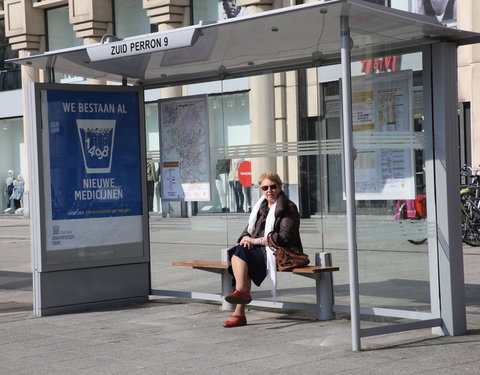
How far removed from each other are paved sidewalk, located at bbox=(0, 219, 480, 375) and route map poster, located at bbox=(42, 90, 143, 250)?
820 mm

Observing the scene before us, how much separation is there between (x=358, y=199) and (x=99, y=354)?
229cm

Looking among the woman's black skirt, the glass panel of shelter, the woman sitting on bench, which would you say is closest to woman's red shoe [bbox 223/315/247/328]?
the woman sitting on bench

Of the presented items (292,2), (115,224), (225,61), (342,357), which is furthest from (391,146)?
(292,2)

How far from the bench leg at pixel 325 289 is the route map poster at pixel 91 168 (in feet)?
7.64

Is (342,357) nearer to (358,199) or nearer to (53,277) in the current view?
(358,199)

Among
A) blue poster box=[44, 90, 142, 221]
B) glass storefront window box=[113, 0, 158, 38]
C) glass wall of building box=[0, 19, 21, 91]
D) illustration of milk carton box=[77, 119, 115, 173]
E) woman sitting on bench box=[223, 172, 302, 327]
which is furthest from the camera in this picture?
glass wall of building box=[0, 19, 21, 91]

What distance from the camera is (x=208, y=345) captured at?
6.99 meters

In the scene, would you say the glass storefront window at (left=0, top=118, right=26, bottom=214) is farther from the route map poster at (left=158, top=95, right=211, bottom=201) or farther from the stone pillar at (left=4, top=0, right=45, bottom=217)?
the route map poster at (left=158, top=95, right=211, bottom=201)

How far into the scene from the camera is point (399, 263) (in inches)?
279

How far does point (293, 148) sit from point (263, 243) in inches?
39.3

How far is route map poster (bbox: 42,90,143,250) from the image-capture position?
29.1 feet

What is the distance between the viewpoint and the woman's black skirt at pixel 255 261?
8008 millimetres

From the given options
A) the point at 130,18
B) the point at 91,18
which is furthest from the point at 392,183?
the point at 91,18

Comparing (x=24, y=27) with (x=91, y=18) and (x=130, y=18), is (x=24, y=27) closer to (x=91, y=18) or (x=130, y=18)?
(x=91, y=18)
